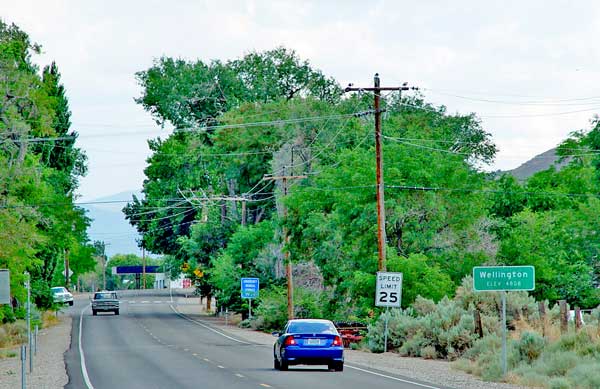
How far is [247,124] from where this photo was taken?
235 feet

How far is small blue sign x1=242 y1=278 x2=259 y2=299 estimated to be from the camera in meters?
64.0

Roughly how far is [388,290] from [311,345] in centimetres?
1128

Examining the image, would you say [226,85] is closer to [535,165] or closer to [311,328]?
[535,165]

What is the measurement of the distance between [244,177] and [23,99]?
31.6 metres

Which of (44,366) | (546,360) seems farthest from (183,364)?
(546,360)

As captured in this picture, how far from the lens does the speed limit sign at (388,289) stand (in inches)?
1642

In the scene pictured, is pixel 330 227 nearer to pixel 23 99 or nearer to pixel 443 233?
pixel 443 233

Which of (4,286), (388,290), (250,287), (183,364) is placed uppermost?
(250,287)

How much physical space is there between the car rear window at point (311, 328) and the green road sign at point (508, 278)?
4644mm

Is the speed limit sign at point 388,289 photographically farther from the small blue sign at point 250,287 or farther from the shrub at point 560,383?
the small blue sign at point 250,287

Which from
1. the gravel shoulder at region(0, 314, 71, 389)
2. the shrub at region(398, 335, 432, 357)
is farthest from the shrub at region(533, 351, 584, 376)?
the gravel shoulder at region(0, 314, 71, 389)

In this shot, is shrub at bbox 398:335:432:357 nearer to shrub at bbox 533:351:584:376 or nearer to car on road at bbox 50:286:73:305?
shrub at bbox 533:351:584:376

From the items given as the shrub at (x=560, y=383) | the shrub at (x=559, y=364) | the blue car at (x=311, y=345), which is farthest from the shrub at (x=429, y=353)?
the shrub at (x=560, y=383)

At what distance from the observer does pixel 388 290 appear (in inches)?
1650
